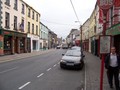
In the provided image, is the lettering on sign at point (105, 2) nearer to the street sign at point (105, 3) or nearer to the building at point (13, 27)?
the street sign at point (105, 3)

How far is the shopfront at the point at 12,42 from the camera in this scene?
30641mm

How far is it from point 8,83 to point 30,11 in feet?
121

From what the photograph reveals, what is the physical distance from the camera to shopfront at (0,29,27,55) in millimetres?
30641

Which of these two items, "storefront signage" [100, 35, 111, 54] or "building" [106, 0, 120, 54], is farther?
"building" [106, 0, 120, 54]

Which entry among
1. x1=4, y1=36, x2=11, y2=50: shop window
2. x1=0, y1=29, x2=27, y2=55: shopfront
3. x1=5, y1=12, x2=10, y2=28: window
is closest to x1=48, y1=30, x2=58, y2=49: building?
x1=0, y1=29, x2=27, y2=55: shopfront

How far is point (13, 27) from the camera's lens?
34.8 metres

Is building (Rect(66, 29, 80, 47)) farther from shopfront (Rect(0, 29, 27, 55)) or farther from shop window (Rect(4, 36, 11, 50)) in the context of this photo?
shop window (Rect(4, 36, 11, 50))

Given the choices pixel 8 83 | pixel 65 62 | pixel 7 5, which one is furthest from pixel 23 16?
pixel 8 83

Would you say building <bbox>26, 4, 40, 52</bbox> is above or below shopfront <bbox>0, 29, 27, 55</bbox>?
above

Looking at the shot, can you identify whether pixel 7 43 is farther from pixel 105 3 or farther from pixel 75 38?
pixel 75 38

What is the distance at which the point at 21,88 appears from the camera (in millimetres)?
9188

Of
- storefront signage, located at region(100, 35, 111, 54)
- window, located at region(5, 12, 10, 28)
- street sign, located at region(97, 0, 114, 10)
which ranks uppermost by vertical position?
window, located at region(5, 12, 10, 28)

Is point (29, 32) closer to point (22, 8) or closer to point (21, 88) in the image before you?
point (22, 8)

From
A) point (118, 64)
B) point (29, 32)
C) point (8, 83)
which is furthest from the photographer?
point (29, 32)
